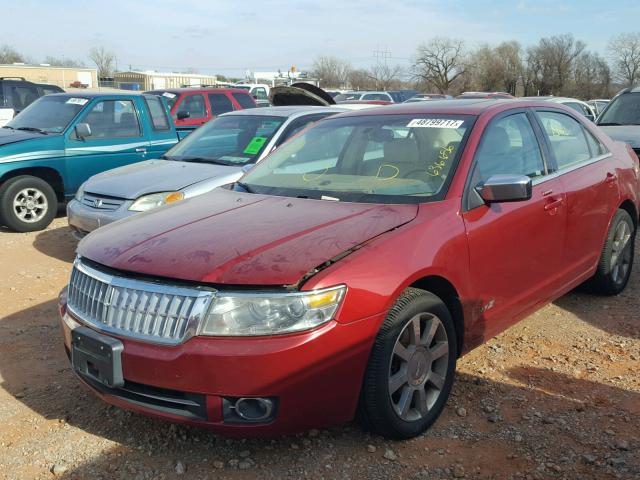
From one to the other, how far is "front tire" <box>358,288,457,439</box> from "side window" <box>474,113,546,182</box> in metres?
0.97

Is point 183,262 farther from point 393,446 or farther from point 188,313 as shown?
point 393,446

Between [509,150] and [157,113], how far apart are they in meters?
6.43

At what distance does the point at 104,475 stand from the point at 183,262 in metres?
1.05

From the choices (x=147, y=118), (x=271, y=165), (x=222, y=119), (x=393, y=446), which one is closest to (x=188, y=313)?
(x=393, y=446)

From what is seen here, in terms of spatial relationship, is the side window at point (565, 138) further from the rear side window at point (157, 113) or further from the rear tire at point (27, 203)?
the rear tire at point (27, 203)

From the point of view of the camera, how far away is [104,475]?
2932 millimetres

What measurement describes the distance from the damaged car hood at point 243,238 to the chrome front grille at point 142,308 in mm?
71

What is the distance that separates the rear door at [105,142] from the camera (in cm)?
843

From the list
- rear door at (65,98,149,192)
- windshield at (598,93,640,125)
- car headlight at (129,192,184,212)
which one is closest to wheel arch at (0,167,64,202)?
rear door at (65,98,149,192)

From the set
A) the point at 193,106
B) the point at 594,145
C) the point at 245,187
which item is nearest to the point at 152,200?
the point at 245,187

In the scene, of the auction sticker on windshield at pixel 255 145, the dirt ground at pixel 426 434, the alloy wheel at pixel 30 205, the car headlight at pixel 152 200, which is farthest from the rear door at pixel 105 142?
the dirt ground at pixel 426 434

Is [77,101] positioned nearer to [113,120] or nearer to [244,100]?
[113,120]

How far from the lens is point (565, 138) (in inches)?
185

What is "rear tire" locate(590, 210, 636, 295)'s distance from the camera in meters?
5.08
